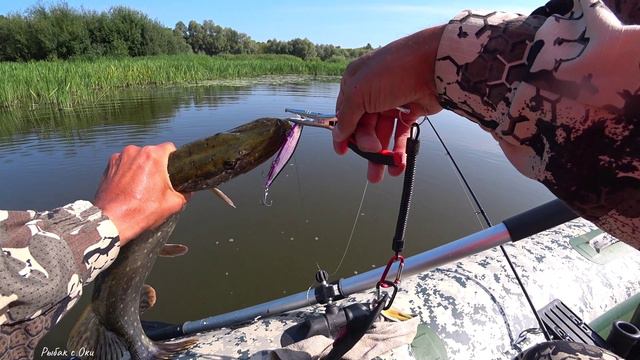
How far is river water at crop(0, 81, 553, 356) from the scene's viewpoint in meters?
3.80

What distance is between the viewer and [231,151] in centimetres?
173

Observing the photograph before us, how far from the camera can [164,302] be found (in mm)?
3502

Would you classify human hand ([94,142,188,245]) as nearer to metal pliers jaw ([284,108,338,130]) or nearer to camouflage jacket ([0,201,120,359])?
camouflage jacket ([0,201,120,359])

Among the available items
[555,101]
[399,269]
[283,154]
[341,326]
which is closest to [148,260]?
[283,154]

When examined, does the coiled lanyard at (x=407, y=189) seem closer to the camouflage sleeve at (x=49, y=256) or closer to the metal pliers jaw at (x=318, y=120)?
the metal pliers jaw at (x=318, y=120)

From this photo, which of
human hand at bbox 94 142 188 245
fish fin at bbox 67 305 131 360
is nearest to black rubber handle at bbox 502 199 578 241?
human hand at bbox 94 142 188 245

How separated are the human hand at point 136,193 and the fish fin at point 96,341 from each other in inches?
39.3

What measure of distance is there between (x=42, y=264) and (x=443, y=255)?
1.69 m

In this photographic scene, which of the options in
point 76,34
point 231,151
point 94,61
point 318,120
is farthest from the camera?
point 76,34

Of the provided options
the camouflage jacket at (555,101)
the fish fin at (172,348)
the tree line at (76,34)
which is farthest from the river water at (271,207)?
the tree line at (76,34)

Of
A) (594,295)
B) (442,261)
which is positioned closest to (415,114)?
(442,261)

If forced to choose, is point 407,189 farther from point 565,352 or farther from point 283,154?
point 565,352

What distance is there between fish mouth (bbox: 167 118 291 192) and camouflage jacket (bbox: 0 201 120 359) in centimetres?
50

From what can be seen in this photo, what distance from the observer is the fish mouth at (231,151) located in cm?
161
